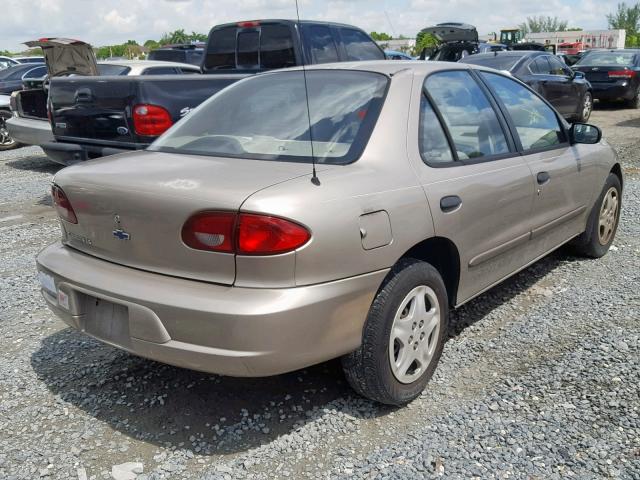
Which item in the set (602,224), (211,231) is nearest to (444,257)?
(211,231)

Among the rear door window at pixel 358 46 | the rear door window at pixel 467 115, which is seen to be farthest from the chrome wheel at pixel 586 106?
the rear door window at pixel 467 115

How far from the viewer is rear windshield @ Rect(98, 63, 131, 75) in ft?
31.1

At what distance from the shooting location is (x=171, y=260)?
2.60m

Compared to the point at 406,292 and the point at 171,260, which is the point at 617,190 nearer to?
the point at 406,292

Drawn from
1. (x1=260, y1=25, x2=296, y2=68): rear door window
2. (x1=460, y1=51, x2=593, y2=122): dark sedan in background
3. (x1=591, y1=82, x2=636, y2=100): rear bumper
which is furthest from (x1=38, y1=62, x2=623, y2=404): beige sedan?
(x1=591, y1=82, x2=636, y2=100): rear bumper

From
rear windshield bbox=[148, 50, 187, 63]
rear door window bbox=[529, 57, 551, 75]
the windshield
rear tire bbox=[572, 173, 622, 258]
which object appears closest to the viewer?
rear tire bbox=[572, 173, 622, 258]

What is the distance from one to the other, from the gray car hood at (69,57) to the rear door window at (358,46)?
13.3 feet

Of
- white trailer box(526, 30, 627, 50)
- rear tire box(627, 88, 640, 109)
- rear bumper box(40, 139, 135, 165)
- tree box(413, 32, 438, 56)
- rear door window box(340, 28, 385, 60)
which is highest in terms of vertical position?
white trailer box(526, 30, 627, 50)

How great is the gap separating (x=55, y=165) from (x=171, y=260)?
845cm

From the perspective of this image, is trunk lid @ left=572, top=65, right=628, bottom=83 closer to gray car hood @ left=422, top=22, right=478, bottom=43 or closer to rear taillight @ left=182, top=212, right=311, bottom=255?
gray car hood @ left=422, top=22, right=478, bottom=43

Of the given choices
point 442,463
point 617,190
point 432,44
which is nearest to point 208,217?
point 442,463

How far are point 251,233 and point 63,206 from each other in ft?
3.81

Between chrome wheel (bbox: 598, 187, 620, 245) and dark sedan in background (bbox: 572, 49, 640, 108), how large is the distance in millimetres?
12065

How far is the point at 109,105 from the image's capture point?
623cm
